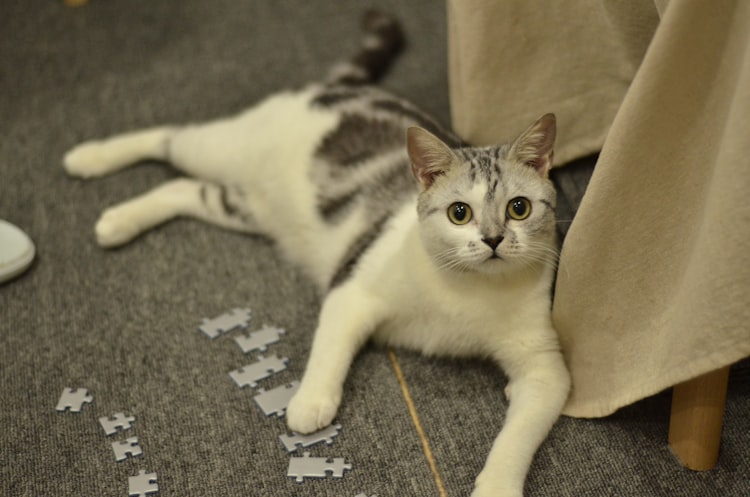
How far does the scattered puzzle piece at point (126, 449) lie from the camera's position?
1.89 metres

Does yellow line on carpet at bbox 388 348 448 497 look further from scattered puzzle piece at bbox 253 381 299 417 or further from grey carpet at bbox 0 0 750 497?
scattered puzzle piece at bbox 253 381 299 417

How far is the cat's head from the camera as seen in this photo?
1746 millimetres

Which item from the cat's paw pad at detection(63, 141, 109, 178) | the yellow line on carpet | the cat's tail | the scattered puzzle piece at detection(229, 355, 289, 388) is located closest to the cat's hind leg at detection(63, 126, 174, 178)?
the cat's paw pad at detection(63, 141, 109, 178)

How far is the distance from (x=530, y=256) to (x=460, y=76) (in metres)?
0.83

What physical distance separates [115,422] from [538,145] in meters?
1.34

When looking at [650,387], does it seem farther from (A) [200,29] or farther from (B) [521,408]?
(A) [200,29]

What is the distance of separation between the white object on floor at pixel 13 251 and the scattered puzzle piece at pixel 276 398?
96 cm

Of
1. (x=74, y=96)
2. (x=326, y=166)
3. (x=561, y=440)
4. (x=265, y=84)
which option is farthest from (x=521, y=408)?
(x=74, y=96)

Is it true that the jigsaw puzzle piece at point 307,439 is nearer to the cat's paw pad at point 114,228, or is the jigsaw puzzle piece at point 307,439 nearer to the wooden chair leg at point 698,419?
the wooden chair leg at point 698,419

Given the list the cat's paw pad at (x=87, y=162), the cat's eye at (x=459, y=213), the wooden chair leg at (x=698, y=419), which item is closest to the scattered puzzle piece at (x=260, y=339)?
the cat's eye at (x=459, y=213)

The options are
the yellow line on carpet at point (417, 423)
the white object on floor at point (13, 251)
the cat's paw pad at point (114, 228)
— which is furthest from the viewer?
the cat's paw pad at point (114, 228)

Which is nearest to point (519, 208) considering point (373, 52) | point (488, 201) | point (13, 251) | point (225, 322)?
point (488, 201)

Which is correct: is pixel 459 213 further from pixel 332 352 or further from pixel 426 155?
pixel 332 352

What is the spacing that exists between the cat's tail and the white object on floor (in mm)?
1240
